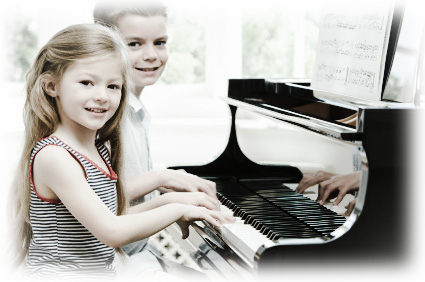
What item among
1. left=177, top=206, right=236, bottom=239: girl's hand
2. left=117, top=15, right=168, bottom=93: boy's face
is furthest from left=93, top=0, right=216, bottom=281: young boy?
left=177, top=206, right=236, bottom=239: girl's hand

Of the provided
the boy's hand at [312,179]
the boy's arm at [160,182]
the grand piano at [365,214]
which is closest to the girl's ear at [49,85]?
the boy's arm at [160,182]

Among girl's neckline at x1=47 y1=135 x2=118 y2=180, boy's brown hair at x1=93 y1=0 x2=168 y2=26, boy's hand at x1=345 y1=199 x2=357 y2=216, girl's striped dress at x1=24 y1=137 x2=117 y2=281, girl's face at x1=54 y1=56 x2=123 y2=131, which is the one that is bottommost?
girl's striped dress at x1=24 y1=137 x2=117 y2=281

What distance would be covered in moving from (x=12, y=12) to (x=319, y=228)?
2596 millimetres

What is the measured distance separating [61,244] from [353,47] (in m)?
0.93

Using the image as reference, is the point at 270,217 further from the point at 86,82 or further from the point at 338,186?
the point at 86,82

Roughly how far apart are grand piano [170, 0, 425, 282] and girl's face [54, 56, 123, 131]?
42 cm

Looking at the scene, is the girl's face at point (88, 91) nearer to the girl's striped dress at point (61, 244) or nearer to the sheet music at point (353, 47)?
the girl's striped dress at point (61, 244)

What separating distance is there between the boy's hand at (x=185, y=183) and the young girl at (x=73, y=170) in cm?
18

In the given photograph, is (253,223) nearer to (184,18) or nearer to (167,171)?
(167,171)

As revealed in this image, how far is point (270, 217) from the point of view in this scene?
1.68 meters

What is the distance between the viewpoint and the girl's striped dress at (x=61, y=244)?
5.42ft

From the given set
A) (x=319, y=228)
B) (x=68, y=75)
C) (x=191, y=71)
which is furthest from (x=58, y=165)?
(x=191, y=71)

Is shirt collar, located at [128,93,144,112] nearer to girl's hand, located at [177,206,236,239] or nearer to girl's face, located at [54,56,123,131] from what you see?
girl's face, located at [54,56,123,131]

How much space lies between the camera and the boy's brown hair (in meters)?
2.20
